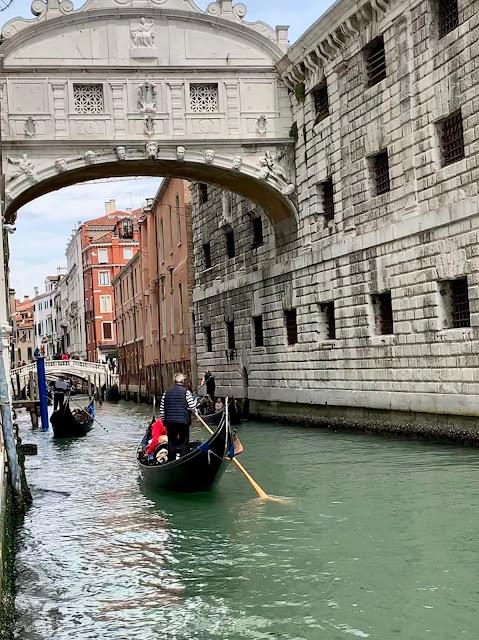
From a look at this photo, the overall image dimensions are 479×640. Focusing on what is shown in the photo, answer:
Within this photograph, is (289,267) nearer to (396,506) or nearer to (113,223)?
(396,506)

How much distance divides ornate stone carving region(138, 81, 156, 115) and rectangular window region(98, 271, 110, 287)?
37373 mm

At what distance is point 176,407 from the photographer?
332 inches

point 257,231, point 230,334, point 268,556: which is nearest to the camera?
point 268,556

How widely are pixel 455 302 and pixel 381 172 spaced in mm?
2670

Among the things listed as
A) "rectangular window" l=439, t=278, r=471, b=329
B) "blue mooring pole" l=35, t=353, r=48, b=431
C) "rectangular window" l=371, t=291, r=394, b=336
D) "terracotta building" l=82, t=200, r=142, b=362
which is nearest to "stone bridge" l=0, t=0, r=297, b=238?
"rectangular window" l=371, t=291, r=394, b=336

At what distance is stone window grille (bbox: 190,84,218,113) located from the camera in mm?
15281

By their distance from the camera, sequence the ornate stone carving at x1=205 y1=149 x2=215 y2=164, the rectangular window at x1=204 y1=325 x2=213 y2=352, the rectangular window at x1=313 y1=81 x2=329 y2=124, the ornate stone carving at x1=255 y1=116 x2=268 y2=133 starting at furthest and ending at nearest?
the rectangular window at x1=204 y1=325 x2=213 y2=352, the ornate stone carving at x1=255 y1=116 x2=268 y2=133, the ornate stone carving at x1=205 y1=149 x2=215 y2=164, the rectangular window at x1=313 y1=81 x2=329 y2=124

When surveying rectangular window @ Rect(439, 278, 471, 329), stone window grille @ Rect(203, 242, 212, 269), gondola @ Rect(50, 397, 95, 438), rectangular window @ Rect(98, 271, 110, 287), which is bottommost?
gondola @ Rect(50, 397, 95, 438)

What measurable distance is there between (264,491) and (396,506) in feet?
5.21

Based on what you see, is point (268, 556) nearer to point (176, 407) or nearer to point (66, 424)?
point (176, 407)

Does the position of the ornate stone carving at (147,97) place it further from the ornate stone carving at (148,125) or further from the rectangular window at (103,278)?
the rectangular window at (103,278)

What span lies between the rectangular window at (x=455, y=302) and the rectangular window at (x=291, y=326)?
16.9ft

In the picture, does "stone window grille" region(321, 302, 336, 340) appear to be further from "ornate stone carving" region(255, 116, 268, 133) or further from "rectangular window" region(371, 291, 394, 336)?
"ornate stone carving" region(255, 116, 268, 133)

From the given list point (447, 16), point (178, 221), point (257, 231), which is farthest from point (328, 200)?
point (178, 221)
